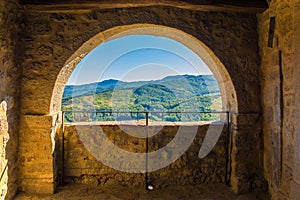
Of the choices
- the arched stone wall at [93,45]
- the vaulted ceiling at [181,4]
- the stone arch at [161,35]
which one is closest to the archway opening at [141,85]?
the stone arch at [161,35]

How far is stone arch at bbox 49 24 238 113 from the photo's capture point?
2992 millimetres

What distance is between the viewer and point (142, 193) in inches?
118

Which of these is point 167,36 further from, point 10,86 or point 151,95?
point 10,86

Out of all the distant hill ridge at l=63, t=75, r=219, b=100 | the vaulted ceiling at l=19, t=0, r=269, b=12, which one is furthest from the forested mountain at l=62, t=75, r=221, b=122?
the vaulted ceiling at l=19, t=0, r=269, b=12

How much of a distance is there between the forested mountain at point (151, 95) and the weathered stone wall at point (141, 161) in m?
0.71

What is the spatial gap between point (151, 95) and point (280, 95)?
2930 millimetres

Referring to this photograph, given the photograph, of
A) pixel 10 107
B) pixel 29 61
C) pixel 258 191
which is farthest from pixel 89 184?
pixel 258 191

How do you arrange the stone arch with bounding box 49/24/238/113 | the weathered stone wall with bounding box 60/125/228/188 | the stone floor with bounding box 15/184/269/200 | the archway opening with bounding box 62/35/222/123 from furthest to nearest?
the archway opening with bounding box 62/35/222/123 → the weathered stone wall with bounding box 60/125/228/188 → the stone arch with bounding box 49/24/238/113 → the stone floor with bounding box 15/184/269/200

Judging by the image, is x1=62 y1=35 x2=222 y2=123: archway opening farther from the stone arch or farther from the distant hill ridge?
the stone arch

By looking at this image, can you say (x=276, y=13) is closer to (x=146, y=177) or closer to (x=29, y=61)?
(x=146, y=177)

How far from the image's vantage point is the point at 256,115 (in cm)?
302

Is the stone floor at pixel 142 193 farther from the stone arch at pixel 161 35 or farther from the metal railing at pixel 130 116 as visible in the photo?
the stone arch at pixel 161 35

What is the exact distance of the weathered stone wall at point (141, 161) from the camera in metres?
3.16

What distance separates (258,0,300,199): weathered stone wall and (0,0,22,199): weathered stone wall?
9.32 feet
